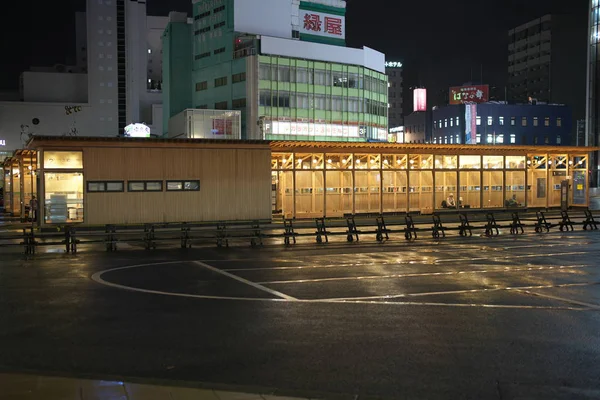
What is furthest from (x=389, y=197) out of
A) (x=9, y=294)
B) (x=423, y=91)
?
(x=423, y=91)

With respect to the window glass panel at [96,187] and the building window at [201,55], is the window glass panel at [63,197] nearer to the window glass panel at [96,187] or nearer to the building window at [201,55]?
the window glass panel at [96,187]

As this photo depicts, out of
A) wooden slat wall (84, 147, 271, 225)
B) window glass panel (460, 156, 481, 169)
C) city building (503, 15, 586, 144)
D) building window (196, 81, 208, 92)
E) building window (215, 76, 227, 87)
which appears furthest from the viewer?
city building (503, 15, 586, 144)

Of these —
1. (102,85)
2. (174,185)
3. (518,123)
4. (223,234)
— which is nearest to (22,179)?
(174,185)

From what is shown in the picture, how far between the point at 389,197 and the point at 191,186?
48.8 ft

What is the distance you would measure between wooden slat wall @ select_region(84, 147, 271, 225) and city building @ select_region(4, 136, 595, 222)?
0.17ft

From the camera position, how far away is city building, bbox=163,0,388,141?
6638 cm

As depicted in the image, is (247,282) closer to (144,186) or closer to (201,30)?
(144,186)

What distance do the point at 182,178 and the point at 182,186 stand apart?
0.43m

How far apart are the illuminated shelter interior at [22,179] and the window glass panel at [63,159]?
7.51m

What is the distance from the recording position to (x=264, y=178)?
33.9 metres

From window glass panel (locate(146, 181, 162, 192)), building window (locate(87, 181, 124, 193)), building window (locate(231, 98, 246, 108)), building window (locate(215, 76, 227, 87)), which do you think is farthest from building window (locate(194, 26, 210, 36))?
building window (locate(87, 181, 124, 193))

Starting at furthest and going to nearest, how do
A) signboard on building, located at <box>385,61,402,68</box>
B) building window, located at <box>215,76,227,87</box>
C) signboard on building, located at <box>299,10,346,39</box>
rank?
1. signboard on building, located at <box>385,61,402,68</box>
2. signboard on building, located at <box>299,10,346,39</box>
3. building window, located at <box>215,76,227,87</box>

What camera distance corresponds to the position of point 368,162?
40219mm

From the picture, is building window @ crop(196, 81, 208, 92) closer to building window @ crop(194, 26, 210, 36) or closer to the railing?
building window @ crop(194, 26, 210, 36)
